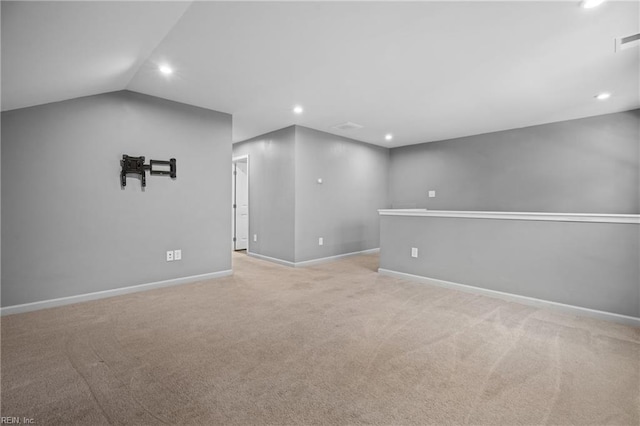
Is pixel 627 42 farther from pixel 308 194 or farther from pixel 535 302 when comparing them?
pixel 308 194

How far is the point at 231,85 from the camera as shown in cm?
344

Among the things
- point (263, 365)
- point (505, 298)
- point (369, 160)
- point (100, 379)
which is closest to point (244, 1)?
point (263, 365)

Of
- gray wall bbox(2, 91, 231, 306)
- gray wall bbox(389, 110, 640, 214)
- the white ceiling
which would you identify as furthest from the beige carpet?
gray wall bbox(389, 110, 640, 214)

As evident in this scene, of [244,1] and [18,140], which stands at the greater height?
[244,1]

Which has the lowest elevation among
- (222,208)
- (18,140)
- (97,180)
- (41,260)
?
(41,260)

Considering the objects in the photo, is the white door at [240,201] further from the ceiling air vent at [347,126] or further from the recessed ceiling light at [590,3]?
the recessed ceiling light at [590,3]

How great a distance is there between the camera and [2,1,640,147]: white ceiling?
2023 mm

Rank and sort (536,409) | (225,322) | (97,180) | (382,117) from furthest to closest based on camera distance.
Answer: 1. (382,117)
2. (97,180)
3. (225,322)
4. (536,409)

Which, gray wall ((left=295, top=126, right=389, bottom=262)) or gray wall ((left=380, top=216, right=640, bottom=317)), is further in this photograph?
gray wall ((left=295, top=126, right=389, bottom=262))

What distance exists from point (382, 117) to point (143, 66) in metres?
3.37

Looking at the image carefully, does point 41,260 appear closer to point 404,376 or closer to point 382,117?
point 404,376

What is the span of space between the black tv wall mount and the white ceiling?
822 mm

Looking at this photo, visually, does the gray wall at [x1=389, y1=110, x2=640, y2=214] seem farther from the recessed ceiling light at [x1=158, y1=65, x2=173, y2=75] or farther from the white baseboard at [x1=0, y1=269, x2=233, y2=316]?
the recessed ceiling light at [x1=158, y1=65, x2=173, y2=75]

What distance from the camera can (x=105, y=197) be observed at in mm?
3432
